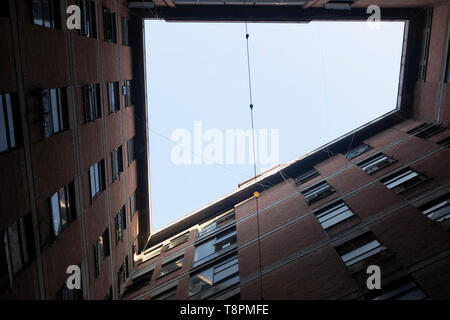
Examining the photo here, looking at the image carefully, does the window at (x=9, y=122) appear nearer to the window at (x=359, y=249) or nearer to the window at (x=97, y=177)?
the window at (x=97, y=177)

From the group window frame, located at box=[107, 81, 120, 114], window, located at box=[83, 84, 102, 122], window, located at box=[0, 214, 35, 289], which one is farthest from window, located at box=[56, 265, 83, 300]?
window frame, located at box=[107, 81, 120, 114]

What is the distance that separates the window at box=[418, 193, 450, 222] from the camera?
1245 centimetres

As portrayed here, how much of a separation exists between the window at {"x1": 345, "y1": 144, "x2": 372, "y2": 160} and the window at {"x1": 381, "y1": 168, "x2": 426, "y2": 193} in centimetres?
576

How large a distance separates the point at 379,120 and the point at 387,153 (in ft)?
16.4

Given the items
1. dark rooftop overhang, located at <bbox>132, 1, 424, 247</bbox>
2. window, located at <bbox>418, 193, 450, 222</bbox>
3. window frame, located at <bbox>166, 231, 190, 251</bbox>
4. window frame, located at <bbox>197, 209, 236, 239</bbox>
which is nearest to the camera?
window, located at <bbox>418, 193, 450, 222</bbox>

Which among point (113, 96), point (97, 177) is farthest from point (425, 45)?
point (97, 177)

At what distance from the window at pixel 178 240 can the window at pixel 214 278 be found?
7305mm

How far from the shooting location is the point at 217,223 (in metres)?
24.1

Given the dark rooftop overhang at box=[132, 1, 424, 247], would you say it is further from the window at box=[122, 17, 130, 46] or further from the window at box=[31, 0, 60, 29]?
the window at box=[31, 0, 60, 29]

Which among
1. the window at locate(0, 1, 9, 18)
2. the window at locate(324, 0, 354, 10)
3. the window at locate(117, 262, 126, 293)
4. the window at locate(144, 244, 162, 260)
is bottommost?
the window at locate(144, 244, 162, 260)

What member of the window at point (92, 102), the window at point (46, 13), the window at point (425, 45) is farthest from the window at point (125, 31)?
the window at point (425, 45)

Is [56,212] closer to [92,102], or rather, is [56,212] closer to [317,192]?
[92,102]

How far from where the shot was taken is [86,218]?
14.6m

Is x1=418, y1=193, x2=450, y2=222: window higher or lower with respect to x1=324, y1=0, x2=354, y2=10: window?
lower
